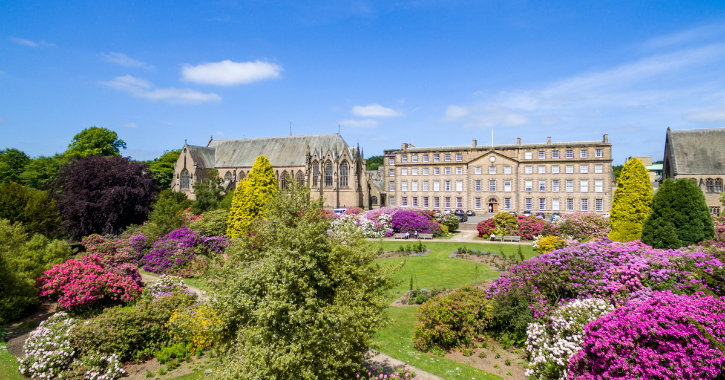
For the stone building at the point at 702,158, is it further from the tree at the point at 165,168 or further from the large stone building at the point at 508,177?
the tree at the point at 165,168

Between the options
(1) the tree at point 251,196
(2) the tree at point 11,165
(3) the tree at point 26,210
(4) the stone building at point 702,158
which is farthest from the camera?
(2) the tree at point 11,165

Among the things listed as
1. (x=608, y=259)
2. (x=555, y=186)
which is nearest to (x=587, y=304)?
(x=608, y=259)

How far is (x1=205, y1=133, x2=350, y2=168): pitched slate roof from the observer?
53688mm

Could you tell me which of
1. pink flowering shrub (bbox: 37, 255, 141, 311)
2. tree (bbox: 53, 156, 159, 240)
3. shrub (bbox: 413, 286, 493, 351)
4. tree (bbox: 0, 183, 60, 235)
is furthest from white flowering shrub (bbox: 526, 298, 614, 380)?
tree (bbox: 53, 156, 159, 240)

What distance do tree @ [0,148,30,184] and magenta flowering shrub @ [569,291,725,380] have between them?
2344 inches

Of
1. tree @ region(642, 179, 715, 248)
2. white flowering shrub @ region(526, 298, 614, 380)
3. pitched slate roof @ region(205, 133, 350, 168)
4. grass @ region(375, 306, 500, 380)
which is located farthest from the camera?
pitched slate roof @ region(205, 133, 350, 168)

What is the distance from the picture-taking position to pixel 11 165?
5162cm

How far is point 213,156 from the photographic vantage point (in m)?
59.1

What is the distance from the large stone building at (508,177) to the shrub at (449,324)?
129 ft

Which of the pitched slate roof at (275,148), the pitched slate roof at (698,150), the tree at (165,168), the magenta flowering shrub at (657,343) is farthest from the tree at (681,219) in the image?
the tree at (165,168)

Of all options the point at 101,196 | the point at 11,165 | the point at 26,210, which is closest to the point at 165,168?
the point at 11,165

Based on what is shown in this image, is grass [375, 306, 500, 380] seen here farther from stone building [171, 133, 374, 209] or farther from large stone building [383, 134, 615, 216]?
large stone building [383, 134, 615, 216]

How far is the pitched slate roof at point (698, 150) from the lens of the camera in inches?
1612

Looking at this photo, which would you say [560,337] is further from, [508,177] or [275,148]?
[275,148]
